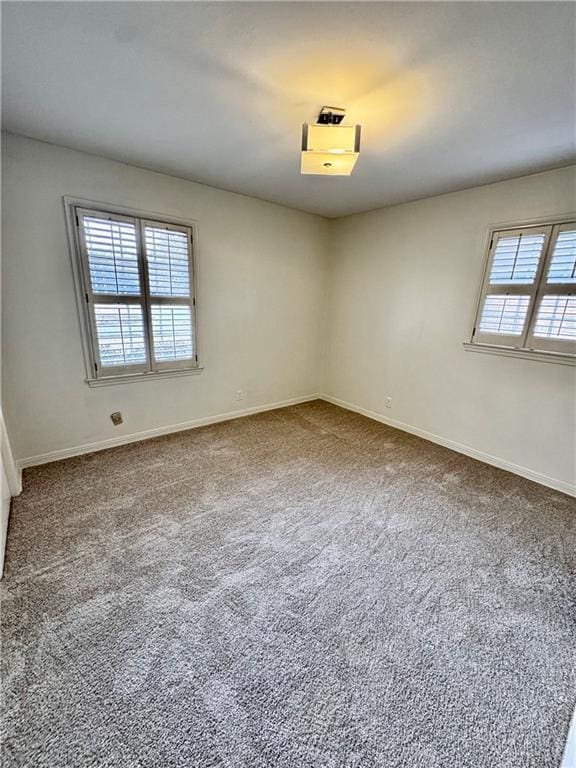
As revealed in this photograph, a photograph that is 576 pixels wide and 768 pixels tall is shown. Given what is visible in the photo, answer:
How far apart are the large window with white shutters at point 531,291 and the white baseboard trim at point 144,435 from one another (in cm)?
265

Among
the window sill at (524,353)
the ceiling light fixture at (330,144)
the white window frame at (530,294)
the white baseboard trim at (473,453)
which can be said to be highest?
the ceiling light fixture at (330,144)

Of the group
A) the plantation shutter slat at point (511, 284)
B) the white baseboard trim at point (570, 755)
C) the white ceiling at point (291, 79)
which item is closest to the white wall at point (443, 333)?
the plantation shutter slat at point (511, 284)

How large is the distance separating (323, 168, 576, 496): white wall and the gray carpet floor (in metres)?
0.56

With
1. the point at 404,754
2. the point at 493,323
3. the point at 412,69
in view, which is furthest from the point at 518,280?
the point at 404,754

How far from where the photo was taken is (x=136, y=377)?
10.2ft

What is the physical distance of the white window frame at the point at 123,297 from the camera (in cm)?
256

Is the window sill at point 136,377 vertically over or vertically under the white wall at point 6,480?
over

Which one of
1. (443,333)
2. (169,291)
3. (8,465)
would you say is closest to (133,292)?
(169,291)

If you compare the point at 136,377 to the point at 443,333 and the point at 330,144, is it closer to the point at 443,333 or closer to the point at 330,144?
the point at 330,144

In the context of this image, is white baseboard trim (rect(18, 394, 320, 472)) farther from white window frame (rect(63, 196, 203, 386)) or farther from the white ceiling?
the white ceiling

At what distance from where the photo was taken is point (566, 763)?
98cm

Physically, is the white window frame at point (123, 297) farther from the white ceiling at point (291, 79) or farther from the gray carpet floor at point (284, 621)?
the gray carpet floor at point (284, 621)

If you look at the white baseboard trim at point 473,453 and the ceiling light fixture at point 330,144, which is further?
the white baseboard trim at point 473,453

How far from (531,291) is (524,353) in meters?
0.53
